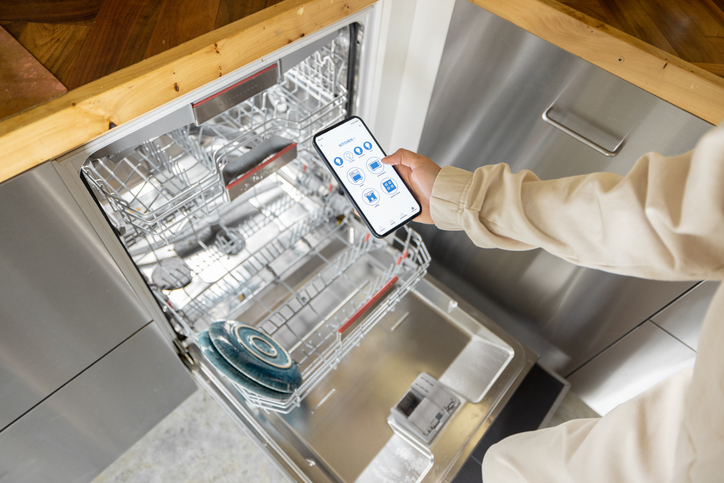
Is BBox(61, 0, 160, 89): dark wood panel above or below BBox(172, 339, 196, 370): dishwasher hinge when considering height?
above

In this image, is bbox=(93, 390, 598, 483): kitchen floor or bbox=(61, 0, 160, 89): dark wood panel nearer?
bbox=(61, 0, 160, 89): dark wood panel

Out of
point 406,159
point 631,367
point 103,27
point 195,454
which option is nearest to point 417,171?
point 406,159

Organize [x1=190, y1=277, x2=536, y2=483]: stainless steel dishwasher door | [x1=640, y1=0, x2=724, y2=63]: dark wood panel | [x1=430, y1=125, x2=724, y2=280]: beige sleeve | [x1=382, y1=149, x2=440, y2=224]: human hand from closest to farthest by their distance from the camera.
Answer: [x1=430, y1=125, x2=724, y2=280]: beige sleeve
[x1=640, y1=0, x2=724, y2=63]: dark wood panel
[x1=382, y1=149, x2=440, y2=224]: human hand
[x1=190, y1=277, x2=536, y2=483]: stainless steel dishwasher door

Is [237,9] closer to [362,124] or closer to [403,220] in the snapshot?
[362,124]

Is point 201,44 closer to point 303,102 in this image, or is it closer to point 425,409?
point 303,102

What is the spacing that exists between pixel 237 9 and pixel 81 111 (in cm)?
25

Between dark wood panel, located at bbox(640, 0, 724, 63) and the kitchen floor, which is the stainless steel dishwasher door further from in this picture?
dark wood panel, located at bbox(640, 0, 724, 63)

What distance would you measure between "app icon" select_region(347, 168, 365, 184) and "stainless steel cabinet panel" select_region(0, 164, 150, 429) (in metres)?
0.40

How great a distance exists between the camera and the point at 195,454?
44.3 inches

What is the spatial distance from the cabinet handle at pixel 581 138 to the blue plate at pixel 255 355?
0.63 meters

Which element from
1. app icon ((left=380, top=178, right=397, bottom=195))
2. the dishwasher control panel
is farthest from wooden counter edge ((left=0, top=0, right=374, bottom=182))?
the dishwasher control panel

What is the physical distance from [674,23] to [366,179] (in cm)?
54

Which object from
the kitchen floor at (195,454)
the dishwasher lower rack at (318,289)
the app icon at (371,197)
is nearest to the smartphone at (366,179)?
the app icon at (371,197)

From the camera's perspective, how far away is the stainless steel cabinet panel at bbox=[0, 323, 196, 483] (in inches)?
31.2
